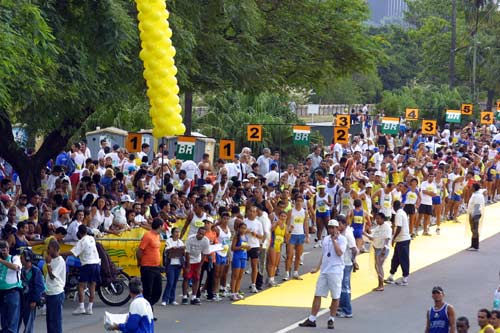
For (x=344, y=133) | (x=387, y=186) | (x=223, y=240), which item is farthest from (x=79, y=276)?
(x=344, y=133)

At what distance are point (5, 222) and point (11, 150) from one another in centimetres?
379

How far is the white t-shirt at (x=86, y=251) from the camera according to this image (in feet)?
61.8

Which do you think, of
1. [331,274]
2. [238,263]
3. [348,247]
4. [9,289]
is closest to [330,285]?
[331,274]

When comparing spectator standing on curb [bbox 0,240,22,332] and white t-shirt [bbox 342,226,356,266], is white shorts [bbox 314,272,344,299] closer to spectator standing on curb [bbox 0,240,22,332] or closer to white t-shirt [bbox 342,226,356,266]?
white t-shirt [bbox 342,226,356,266]

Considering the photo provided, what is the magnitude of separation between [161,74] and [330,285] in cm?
414

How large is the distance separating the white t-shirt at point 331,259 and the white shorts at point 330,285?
0.25 feet

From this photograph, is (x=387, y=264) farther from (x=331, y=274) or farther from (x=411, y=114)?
(x=411, y=114)

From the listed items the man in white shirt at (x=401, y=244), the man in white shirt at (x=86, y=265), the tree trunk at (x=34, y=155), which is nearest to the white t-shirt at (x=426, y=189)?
the man in white shirt at (x=401, y=244)

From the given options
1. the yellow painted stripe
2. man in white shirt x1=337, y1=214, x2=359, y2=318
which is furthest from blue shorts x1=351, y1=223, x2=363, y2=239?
man in white shirt x1=337, y1=214, x2=359, y2=318

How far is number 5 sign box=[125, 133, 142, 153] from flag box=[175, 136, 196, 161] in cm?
163

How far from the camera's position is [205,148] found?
3516 cm

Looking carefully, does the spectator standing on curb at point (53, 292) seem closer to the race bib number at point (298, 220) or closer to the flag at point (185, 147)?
the race bib number at point (298, 220)

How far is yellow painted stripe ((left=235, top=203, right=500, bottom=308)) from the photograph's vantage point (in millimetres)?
20995

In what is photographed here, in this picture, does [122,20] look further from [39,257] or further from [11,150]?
[11,150]
